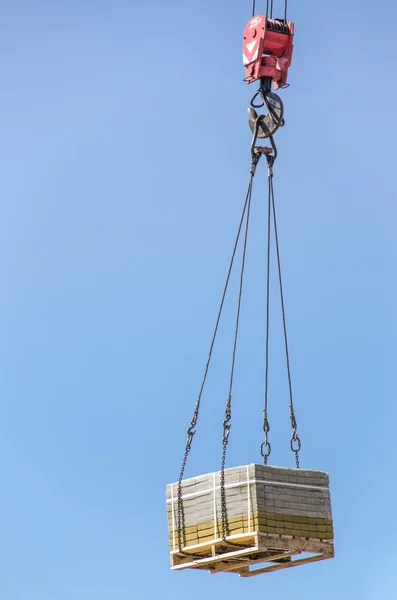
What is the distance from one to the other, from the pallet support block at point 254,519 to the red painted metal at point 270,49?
9904mm

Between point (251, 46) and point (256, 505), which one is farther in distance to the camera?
point (251, 46)

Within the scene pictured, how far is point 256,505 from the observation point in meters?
31.2

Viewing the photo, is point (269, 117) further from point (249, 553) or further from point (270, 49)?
point (249, 553)

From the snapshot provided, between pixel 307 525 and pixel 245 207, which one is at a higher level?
pixel 245 207

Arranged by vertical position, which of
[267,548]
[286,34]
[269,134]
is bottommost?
[267,548]

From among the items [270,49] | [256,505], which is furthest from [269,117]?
[256,505]

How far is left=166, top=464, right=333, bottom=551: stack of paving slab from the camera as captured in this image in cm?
3133

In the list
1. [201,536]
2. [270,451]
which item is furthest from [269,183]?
[201,536]

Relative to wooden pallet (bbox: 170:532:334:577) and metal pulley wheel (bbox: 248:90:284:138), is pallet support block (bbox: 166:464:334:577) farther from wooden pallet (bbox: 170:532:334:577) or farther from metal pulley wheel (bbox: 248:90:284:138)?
metal pulley wheel (bbox: 248:90:284:138)

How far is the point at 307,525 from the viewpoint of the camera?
31844 millimetres

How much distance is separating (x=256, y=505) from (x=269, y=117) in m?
9.59

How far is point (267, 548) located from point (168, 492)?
10.0ft

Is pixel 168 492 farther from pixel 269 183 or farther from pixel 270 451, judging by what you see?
pixel 269 183

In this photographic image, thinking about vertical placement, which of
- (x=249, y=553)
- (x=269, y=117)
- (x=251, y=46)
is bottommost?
(x=249, y=553)
